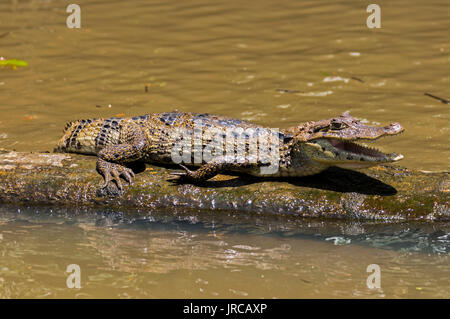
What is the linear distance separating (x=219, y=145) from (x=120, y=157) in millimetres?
930

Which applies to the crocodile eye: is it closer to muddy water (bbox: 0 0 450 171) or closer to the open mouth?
the open mouth

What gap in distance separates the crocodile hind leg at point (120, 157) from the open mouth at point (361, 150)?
1.78 metres

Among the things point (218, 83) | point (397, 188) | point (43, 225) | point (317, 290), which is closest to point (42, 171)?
point (43, 225)

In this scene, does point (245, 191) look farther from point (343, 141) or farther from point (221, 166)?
point (343, 141)

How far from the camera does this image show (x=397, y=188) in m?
5.08

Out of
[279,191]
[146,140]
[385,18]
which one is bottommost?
[279,191]

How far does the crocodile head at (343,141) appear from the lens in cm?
485

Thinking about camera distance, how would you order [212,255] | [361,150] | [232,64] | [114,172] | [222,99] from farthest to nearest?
[232,64], [222,99], [114,172], [361,150], [212,255]

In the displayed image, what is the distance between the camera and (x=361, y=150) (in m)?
5.02

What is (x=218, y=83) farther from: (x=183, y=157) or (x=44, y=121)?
(x=183, y=157)

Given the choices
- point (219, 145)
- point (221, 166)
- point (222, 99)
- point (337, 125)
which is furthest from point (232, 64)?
point (337, 125)

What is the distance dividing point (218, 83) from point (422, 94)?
9.42 feet

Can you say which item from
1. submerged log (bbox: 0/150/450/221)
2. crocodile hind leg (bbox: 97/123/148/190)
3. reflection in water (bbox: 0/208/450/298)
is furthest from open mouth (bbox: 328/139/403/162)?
crocodile hind leg (bbox: 97/123/148/190)

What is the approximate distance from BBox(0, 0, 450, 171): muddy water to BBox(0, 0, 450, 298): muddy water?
0.11ft
